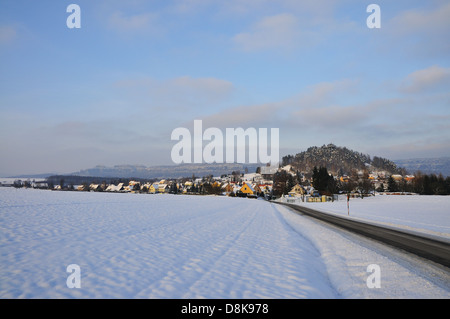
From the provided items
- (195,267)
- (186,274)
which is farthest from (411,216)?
(186,274)

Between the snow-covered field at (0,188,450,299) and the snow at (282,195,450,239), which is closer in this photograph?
the snow-covered field at (0,188,450,299)

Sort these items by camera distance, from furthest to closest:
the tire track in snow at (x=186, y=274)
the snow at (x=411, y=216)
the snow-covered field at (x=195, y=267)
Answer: the snow at (x=411, y=216), the snow-covered field at (x=195, y=267), the tire track in snow at (x=186, y=274)

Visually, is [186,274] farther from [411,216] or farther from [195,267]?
[411,216]

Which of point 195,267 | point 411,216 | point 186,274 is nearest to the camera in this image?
point 186,274

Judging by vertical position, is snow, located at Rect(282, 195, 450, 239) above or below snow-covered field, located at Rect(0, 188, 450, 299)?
below

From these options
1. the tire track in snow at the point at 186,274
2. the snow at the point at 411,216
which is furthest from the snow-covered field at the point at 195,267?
the snow at the point at 411,216

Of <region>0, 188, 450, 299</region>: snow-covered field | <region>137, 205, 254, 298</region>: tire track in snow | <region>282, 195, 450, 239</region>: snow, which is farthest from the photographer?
<region>282, 195, 450, 239</region>: snow

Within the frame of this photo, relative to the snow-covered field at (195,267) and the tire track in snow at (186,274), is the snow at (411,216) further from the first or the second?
the tire track in snow at (186,274)

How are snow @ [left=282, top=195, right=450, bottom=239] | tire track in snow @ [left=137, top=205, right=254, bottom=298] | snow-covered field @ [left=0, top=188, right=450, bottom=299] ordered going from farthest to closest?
snow @ [left=282, top=195, right=450, bottom=239]
snow-covered field @ [left=0, top=188, right=450, bottom=299]
tire track in snow @ [left=137, top=205, right=254, bottom=298]

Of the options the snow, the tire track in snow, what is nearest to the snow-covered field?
the tire track in snow

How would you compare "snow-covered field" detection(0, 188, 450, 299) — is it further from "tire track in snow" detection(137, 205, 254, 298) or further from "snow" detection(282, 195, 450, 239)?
A: "snow" detection(282, 195, 450, 239)

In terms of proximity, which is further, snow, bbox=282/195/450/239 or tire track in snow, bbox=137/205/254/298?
snow, bbox=282/195/450/239
